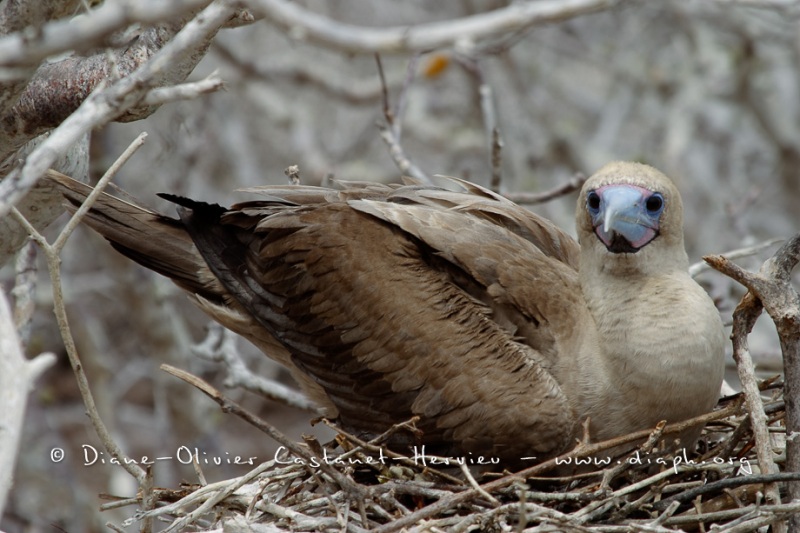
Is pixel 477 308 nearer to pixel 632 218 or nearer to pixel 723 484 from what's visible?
pixel 632 218

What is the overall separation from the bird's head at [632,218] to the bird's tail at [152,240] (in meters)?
1.73

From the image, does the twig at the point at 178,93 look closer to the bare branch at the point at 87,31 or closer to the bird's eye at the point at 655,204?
the bare branch at the point at 87,31

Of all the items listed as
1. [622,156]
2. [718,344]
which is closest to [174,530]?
[718,344]

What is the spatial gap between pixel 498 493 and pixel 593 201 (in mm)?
1225

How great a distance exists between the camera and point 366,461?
379 centimetres

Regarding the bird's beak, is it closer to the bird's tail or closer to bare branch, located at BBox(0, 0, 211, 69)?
the bird's tail

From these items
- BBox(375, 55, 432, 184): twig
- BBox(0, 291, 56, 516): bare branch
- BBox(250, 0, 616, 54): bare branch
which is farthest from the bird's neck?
BBox(0, 291, 56, 516): bare branch

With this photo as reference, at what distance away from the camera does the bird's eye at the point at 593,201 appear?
399cm

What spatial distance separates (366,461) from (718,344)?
55.1 inches

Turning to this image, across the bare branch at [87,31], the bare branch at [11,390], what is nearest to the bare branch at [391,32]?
the bare branch at [87,31]

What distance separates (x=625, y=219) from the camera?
388 cm

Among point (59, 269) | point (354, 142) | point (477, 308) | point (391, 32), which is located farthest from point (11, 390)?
point (354, 142)

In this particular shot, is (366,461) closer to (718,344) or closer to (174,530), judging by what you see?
(174,530)

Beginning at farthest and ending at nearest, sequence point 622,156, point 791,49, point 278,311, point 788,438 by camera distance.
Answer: point 622,156 < point 791,49 < point 278,311 < point 788,438
